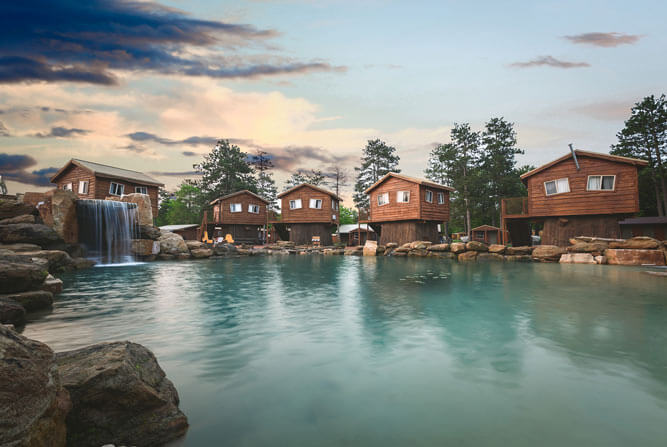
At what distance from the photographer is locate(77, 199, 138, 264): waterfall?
20672 millimetres

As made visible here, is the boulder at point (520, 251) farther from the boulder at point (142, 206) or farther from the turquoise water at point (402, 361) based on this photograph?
the boulder at point (142, 206)

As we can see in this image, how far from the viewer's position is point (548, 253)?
69.2ft

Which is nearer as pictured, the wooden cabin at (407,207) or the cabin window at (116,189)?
the wooden cabin at (407,207)

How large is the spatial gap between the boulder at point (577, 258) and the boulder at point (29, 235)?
1180 inches

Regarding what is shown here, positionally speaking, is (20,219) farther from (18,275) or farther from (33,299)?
(18,275)

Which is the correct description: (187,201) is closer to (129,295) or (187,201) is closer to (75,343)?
(129,295)

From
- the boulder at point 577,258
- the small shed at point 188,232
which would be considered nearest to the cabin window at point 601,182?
the boulder at point 577,258

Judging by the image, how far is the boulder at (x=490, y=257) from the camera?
23266mm

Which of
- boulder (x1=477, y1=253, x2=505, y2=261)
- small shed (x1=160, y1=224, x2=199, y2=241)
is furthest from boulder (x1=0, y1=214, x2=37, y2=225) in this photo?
small shed (x1=160, y1=224, x2=199, y2=241)

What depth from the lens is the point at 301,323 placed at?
718 centimetres

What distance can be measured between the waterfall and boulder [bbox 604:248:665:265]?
31.2 meters

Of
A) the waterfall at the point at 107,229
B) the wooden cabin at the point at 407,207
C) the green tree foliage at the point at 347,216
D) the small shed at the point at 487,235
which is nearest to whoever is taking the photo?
the waterfall at the point at 107,229

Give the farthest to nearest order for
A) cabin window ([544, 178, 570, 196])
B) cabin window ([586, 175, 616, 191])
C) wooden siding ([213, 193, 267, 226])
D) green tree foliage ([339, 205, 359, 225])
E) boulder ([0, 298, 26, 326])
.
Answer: green tree foliage ([339, 205, 359, 225]), wooden siding ([213, 193, 267, 226]), cabin window ([544, 178, 570, 196]), cabin window ([586, 175, 616, 191]), boulder ([0, 298, 26, 326])

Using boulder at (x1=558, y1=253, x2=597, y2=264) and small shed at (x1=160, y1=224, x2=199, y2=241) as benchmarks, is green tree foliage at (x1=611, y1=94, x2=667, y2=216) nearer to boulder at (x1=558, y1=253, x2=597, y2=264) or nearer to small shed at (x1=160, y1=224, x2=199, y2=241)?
boulder at (x1=558, y1=253, x2=597, y2=264)
